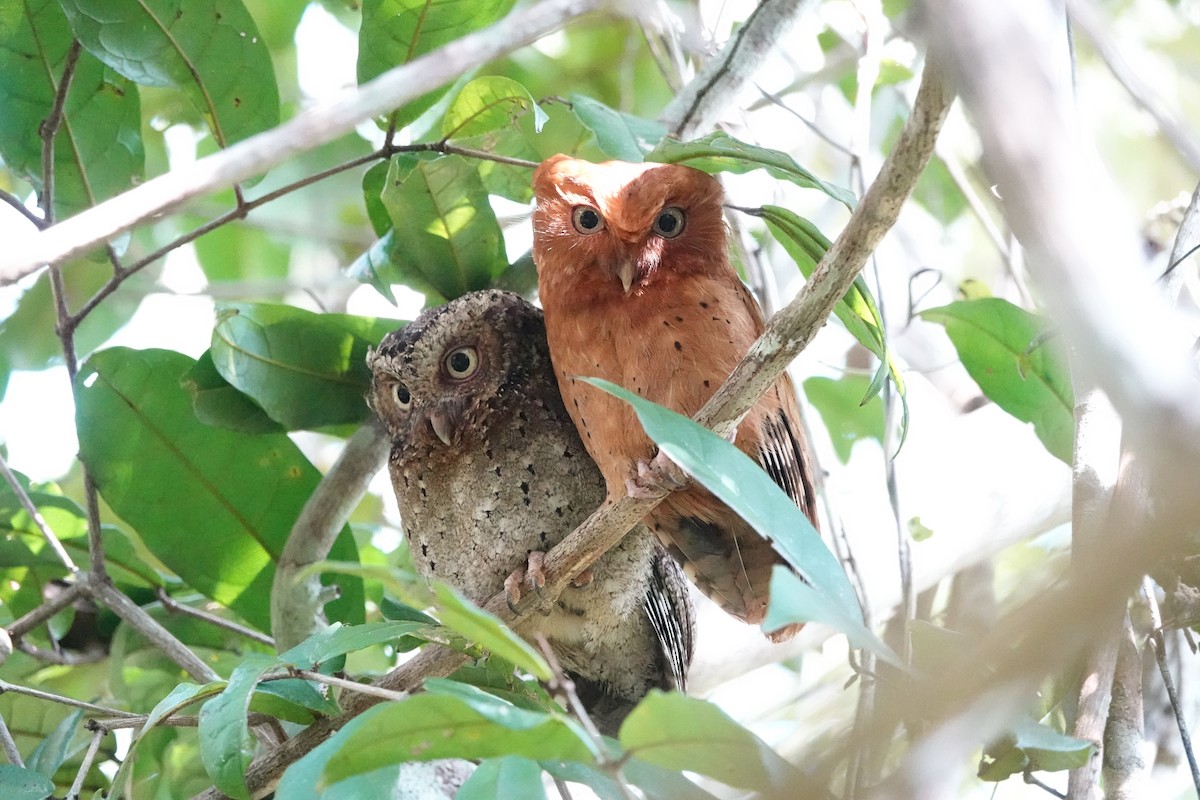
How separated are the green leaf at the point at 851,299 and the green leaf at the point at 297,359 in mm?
1189

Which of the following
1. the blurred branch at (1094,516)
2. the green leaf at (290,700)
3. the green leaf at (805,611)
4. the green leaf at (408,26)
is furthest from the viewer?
the green leaf at (408,26)

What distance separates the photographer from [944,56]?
0.69 meters

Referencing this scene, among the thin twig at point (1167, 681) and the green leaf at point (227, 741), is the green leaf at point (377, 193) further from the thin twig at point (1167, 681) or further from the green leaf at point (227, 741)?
the thin twig at point (1167, 681)

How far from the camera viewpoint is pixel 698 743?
48.8 inches

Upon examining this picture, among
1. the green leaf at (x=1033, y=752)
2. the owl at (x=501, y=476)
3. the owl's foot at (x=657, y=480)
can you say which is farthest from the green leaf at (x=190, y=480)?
the green leaf at (x=1033, y=752)

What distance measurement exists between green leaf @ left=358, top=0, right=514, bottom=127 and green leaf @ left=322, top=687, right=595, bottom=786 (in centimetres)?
151

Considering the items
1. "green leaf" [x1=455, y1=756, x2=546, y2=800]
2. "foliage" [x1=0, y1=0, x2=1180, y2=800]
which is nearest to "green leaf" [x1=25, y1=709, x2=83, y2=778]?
"foliage" [x1=0, y1=0, x2=1180, y2=800]

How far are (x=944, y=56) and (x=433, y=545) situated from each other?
87.1 inches

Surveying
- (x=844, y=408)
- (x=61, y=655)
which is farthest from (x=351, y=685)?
(x=844, y=408)

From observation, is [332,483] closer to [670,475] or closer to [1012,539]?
[670,475]

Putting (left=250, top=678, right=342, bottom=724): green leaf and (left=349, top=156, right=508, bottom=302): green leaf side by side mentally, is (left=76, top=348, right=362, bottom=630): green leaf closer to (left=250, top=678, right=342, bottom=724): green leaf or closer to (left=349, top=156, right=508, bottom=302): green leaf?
(left=349, top=156, right=508, bottom=302): green leaf

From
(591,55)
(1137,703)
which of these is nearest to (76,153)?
(591,55)

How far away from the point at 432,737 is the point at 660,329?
3.81ft

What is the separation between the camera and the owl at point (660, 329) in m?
2.27
